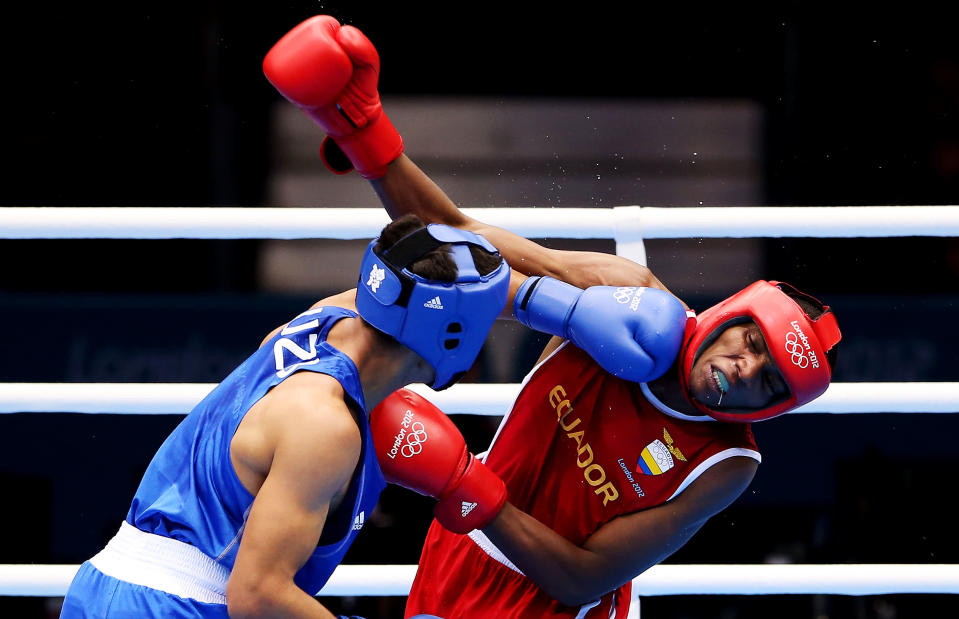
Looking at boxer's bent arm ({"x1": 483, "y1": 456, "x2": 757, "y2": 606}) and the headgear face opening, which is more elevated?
the headgear face opening

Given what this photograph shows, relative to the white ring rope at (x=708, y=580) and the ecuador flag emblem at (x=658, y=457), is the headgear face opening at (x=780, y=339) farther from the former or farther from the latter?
the white ring rope at (x=708, y=580)

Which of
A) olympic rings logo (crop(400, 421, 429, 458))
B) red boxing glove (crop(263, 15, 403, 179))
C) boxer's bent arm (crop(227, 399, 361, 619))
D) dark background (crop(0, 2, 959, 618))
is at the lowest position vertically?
dark background (crop(0, 2, 959, 618))

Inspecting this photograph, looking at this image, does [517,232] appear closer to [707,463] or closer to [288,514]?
[707,463]

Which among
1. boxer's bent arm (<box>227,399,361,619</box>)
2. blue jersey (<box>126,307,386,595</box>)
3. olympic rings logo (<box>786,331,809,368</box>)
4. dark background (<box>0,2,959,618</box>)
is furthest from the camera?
dark background (<box>0,2,959,618</box>)

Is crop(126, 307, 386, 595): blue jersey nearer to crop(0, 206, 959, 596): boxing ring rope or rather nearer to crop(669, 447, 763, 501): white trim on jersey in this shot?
crop(0, 206, 959, 596): boxing ring rope

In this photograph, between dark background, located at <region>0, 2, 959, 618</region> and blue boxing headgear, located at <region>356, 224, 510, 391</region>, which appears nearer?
blue boxing headgear, located at <region>356, 224, 510, 391</region>

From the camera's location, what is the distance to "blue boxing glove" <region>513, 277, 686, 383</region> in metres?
1.81

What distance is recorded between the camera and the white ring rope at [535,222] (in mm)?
2129

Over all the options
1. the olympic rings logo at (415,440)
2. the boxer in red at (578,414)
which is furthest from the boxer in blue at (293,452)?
the boxer in red at (578,414)

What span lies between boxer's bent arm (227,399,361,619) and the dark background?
3107 mm

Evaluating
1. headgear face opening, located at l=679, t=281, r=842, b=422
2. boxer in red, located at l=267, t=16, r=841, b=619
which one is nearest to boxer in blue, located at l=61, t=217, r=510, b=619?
boxer in red, located at l=267, t=16, r=841, b=619

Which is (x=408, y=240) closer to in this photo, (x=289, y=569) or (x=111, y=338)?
(x=289, y=569)

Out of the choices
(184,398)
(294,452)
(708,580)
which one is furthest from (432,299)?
(708,580)

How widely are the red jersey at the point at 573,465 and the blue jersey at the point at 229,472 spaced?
0.45 m
